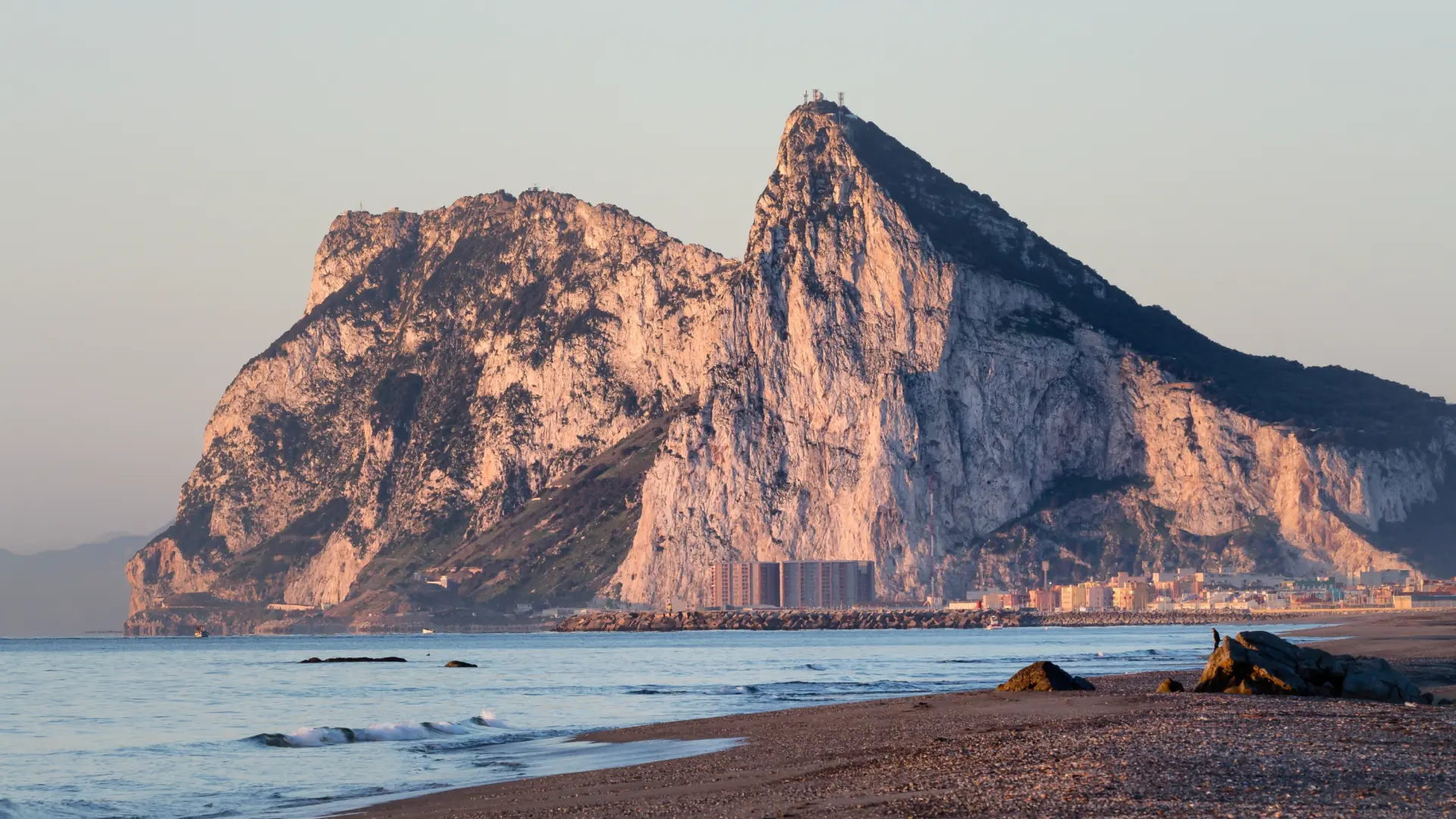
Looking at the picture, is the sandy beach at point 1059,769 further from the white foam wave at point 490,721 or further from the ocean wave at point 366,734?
the white foam wave at point 490,721

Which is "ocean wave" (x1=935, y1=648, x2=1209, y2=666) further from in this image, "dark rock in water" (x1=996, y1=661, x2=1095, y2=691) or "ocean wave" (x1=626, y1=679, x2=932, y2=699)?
"dark rock in water" (x1=996, y1=661, x2=1095, y2=691)

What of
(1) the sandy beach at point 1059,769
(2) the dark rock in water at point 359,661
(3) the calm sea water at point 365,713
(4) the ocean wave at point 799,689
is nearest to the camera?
(1) the sandy beach at point 1059,769

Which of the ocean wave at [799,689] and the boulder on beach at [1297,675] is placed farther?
the ocean wave at [799,689]

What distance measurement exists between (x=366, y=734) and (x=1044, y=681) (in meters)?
23.4

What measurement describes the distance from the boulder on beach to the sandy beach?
6.94ft

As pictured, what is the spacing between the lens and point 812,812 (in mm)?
25328

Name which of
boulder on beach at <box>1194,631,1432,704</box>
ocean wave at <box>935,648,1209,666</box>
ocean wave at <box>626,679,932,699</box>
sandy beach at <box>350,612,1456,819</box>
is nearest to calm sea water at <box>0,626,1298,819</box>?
ocean wave at <box>626,679,932,699</box>

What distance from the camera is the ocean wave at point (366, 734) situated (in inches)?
2128

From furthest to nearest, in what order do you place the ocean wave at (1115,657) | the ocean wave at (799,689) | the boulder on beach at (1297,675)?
the ocean wave at (1115,657), the ocean wave at (799,689), the boulder on beach at (1297,675)

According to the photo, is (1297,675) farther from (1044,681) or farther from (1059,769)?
(1059,769)

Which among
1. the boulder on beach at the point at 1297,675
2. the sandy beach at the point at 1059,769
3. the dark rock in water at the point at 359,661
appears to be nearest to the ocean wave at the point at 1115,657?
the dark rock in water at the point at 359,661

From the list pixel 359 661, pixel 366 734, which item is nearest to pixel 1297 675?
pixel 366 734

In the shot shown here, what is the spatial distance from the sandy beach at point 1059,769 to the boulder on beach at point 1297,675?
2114 mm

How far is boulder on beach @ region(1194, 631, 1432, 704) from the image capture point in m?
45.4
